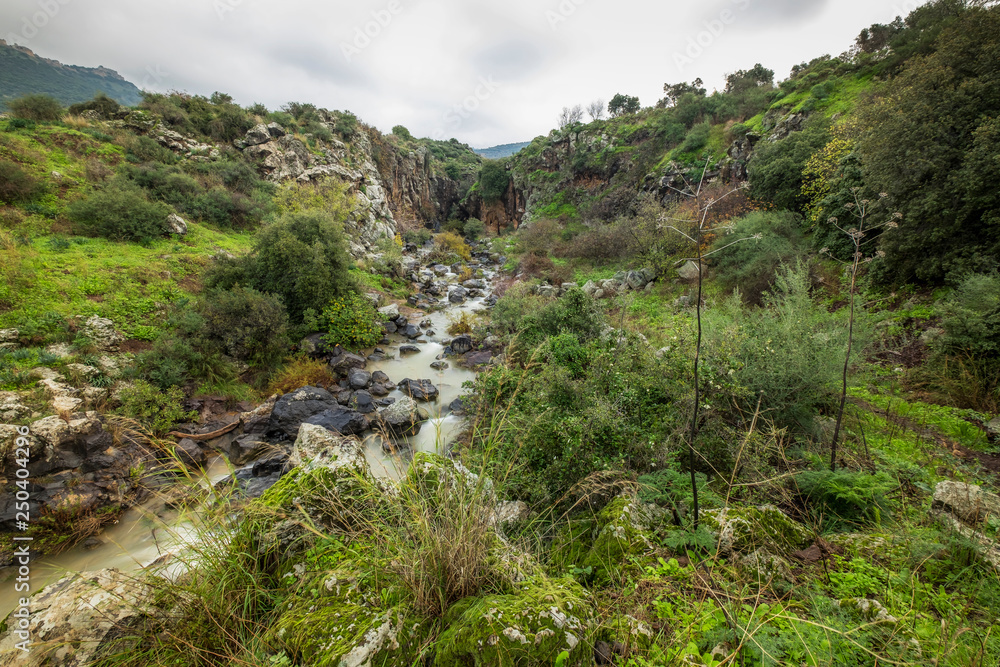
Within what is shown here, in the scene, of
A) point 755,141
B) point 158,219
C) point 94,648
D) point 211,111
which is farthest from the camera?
point 211,111

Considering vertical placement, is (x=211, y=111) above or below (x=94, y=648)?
above

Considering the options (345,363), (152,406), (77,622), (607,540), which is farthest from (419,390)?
(77,622)

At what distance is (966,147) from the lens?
6.06 meters

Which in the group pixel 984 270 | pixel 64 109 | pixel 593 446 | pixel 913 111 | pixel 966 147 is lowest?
pixel 593 446

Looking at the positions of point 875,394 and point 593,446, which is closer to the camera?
point 593,446

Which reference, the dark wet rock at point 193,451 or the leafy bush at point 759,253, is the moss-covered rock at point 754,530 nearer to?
the leafy bush at point 759,253

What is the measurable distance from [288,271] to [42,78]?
1632 inches

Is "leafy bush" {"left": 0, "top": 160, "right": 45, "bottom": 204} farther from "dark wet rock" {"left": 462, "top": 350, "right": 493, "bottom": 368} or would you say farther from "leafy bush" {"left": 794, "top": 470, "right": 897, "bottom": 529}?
"leafy bush" {"left": 794, "top": 470, "right": 897, "bottom": 529}

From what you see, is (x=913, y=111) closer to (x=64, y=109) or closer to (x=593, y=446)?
(x=593, y=446)

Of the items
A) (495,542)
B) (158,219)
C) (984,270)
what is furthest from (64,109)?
(984,270)

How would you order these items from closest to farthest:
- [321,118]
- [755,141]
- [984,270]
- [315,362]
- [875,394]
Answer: [875,394] < [984,270] < [315,362] < [755,141] < [321,118]

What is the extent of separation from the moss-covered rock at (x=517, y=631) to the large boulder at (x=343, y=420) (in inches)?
257

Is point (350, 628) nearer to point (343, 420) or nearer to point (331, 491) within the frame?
point (331, 491)

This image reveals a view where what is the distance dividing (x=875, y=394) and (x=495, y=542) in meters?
6.93
